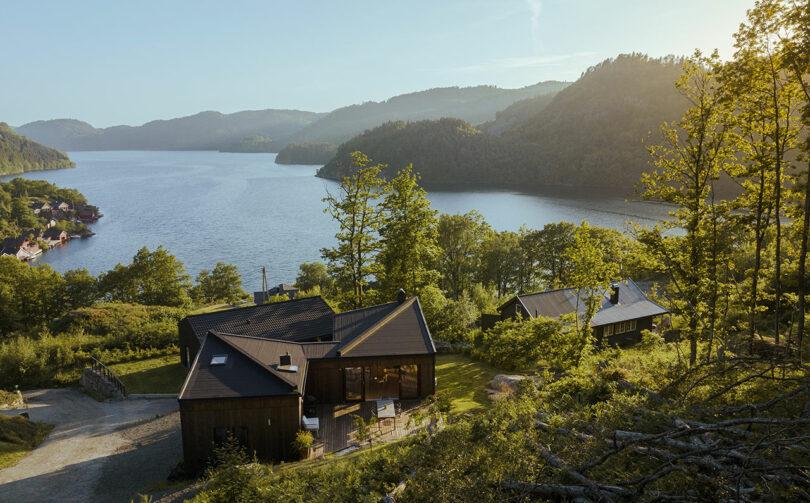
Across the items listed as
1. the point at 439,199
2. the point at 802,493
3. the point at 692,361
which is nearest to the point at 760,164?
the point at 692,361

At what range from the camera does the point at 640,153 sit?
129750 mm

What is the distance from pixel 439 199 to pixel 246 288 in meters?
59.7

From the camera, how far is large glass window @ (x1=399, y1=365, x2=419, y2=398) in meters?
18.6

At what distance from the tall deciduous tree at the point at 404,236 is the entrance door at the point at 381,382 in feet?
29.9

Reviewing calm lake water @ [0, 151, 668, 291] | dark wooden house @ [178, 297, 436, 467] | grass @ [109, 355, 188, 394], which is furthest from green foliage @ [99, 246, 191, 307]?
dark wooden house @ [178, 297, 436, 467]

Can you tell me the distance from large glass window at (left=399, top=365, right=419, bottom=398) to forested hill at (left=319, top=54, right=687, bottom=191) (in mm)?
115245

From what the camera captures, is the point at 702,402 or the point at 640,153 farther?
the point at 640,153

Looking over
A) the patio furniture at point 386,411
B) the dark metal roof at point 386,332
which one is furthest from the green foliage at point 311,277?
the patio furniture at point 386,411

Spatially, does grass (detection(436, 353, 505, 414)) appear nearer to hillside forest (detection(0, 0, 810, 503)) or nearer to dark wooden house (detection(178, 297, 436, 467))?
hillside forest (detection(0, 0, 810, 503))

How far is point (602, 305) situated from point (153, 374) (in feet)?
95.5

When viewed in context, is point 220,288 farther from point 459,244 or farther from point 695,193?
point 695,193

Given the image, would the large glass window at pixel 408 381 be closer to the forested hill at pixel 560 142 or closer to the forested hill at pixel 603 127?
the forested hill at pixel 560 142

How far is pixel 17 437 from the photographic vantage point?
17.7m

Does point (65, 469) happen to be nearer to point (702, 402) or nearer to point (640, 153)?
point (702, 402)
